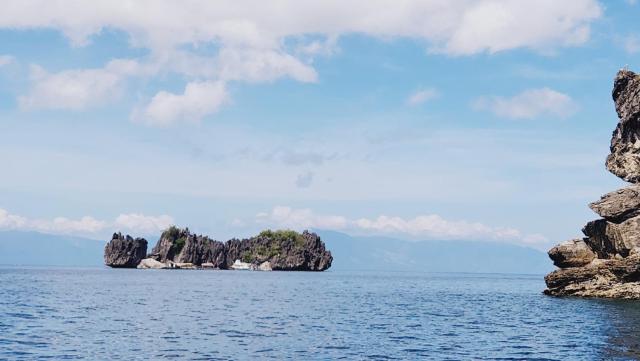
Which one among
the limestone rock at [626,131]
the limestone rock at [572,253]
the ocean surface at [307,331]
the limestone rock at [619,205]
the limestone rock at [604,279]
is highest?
the limestone rock at [626,131]

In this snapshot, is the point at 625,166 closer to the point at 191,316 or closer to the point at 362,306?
the point at 362,306

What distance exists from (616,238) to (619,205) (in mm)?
4608

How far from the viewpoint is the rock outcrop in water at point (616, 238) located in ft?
297

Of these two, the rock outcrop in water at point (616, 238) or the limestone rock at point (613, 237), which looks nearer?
the limestone rock at point (613, 237)

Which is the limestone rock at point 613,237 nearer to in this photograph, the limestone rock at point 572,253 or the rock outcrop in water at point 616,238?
the rock outcrop in water at point 616,238

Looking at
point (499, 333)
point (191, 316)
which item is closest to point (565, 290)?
point (499, 333)

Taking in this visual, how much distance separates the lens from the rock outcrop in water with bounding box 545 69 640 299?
90.6 metres

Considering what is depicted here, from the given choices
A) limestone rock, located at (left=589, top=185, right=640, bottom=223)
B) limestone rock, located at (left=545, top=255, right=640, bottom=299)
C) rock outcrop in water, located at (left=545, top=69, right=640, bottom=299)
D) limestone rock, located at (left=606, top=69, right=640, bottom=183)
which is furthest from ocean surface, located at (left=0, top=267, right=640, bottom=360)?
limestone rock, located at (left=606, top=69, right=640, bottom=183)

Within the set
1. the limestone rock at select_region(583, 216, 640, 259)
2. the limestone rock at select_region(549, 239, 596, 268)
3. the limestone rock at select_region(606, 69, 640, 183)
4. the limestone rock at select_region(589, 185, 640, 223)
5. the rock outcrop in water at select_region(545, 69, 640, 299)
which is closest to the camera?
the limestone rock at select_region(583, 216, 640, 259)

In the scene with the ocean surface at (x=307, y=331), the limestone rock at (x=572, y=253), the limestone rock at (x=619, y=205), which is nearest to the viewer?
the ocean surface at (x=307, y=331)

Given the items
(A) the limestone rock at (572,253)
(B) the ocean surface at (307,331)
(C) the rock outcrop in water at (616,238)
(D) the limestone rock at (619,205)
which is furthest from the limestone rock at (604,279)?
(D) the limestone rock at (619,205)

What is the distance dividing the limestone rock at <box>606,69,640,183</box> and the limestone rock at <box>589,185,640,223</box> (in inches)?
258

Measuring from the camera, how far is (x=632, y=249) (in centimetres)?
8950

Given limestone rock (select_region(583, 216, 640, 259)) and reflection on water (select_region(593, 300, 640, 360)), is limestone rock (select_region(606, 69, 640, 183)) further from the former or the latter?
reflection on water (select_region(593, 300, 640, 360))
